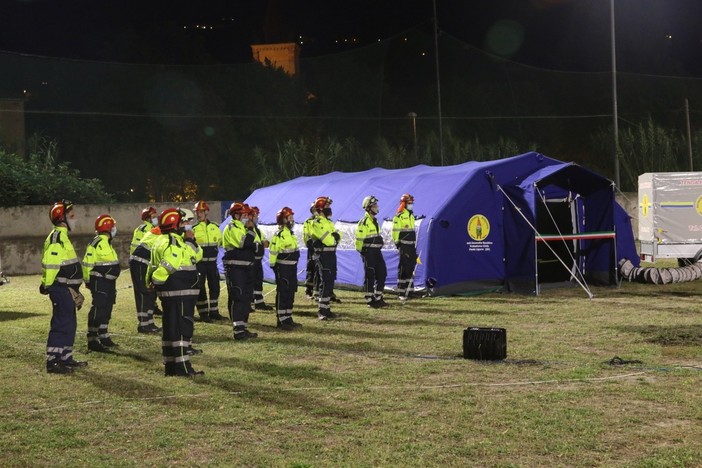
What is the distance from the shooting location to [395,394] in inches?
374

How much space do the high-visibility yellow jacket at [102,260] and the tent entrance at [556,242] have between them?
36.2ft

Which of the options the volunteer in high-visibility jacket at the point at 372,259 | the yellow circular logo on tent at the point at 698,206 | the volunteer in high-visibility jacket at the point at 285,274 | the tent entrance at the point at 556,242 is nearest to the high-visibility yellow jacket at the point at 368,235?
the volunteer in high-visibility jacket at the point at 372,259

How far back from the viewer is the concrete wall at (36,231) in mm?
31688

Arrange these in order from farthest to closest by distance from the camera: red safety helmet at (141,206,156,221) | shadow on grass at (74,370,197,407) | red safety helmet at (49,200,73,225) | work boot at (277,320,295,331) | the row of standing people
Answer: red safety helmet at (141,206,156,221), work boot at (277,320,295,331), red safety helmet at (49,200,73,225), the row of standing people, shadow on grass at (74,370,197,407)

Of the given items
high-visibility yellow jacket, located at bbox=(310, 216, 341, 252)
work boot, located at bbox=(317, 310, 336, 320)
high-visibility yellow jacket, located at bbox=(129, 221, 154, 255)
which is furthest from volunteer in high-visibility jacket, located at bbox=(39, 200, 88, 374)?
work boot, located at bbox=(317, 310, 336, 320)

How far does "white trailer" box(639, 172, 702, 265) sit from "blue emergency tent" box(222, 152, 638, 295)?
147 cm

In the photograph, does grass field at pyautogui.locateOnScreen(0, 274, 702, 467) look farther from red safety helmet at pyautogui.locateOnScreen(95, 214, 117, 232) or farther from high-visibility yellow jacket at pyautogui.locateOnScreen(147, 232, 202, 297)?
red safety helmet at pyautogui.locateOnScreen(95, 214, 117, 232)

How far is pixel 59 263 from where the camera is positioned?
11.7 m

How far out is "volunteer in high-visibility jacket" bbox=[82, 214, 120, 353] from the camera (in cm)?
1350

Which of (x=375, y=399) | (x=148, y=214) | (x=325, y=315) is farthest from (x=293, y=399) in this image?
(x=148, y=214)

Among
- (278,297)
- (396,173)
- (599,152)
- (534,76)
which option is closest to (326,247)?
(278,297)

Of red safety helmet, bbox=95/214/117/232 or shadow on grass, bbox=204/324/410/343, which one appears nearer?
red safety helmet, bbox=95/214/117/232

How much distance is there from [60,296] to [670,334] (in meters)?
9.08

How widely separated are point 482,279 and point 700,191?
7333 mm
